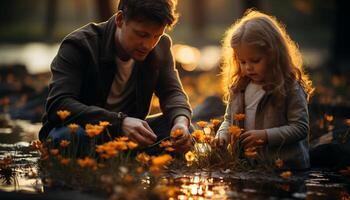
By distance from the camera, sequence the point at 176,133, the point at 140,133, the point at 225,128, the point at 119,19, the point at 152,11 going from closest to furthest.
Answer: the point at 176,133 → the point at 140,133 → the point at 152,11 → the point at 119,19 → the point at 225,128

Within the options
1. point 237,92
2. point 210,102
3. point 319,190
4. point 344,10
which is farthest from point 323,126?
point 344,10

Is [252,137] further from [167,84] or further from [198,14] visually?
[198,14]

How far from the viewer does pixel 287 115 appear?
6.02 metres

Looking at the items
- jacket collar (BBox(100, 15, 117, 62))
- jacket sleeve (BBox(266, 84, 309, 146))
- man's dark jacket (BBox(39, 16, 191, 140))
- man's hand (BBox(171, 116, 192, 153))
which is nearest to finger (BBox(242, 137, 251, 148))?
jacket sleeve (BBox(266, 84, 309, 146))

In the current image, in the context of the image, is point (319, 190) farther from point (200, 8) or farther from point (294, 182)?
point (200, 8)

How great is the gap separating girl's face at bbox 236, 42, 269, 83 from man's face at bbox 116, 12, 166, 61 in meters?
0.63

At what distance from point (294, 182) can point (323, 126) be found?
2723 mm

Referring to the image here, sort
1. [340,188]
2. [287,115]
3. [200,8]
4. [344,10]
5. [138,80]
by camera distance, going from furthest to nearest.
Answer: [200,8]
[344,10]
[138,80]
[287,115]
[340,188]

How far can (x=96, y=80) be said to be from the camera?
6.20m

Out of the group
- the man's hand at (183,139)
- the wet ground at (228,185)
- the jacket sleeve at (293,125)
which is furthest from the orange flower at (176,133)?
the jacket sleeve at (293,125)

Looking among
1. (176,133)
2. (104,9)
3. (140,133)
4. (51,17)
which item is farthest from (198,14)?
(176,133)

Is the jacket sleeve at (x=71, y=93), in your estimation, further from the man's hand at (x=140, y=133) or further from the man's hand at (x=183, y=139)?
the man's hand at (x=183, y=139)

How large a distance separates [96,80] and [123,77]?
0.35m

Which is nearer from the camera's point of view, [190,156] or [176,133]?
[176,133]
